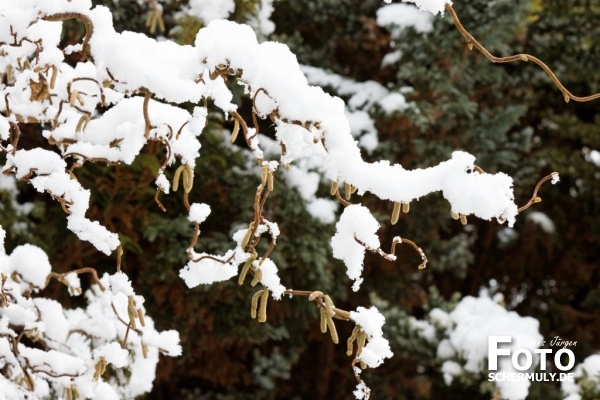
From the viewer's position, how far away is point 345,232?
1.42m

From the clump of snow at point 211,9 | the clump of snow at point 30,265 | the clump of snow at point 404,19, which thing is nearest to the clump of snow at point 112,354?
the clump of snow at point 30,265

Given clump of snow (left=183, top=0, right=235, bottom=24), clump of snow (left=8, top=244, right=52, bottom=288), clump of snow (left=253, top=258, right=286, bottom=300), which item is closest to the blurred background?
clump of snow (left=183, top=0, right=235, bottom=24)

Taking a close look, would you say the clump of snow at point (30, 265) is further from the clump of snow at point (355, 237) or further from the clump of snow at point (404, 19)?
the clump of snow at point (404, 19)

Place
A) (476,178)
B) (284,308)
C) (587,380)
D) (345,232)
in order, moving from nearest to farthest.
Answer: (476,178), (345,232), (587,380), (284,308)

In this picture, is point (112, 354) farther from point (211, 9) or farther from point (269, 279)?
point (211, 9)

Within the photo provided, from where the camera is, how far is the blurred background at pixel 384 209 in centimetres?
429

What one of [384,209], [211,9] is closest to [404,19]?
[384,209]

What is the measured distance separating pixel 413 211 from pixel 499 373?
68.3 inches

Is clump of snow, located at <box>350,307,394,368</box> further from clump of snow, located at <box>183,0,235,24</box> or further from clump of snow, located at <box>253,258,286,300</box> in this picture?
clump of snow, located at <box>183,0,235,24</box>

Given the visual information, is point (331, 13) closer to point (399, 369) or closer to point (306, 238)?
point (306, 238)

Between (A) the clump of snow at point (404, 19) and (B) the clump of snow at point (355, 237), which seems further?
(A) the clump of snow at point (404, 19)

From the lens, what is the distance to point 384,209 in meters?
5.57

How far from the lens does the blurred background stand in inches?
169

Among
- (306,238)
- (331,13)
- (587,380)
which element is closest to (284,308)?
(306,238)
